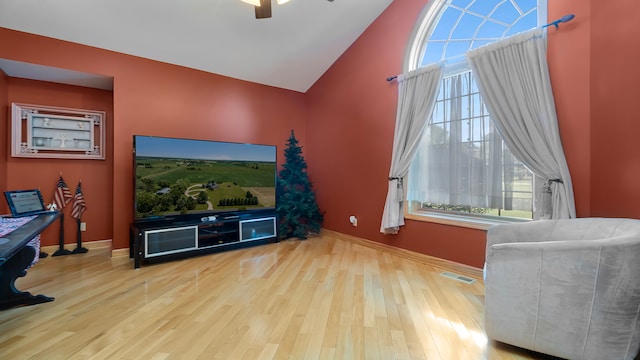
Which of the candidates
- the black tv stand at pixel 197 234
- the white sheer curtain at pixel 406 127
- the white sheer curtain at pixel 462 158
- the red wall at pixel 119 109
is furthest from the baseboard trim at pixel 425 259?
the red wall at pixel 119 109

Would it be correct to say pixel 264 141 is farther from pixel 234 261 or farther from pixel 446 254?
pixel 446 254

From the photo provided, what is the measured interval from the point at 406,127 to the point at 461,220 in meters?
1.30

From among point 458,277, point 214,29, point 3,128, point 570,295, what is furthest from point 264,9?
point 3,128

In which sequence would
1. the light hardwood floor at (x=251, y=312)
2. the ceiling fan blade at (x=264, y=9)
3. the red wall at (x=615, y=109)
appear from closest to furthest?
1. the light hardwood floor at (x=251, y=312)
2. the red wall at (x=615, y=109)
3. the ceiling fan blade at (x=264, y=9)

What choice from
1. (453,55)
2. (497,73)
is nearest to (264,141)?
(453,55)

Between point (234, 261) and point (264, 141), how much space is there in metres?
2.18

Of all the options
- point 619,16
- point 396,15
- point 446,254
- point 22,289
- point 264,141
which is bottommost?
point 22,289

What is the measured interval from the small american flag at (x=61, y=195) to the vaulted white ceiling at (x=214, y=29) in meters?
1.86

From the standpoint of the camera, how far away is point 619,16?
81.9 inches

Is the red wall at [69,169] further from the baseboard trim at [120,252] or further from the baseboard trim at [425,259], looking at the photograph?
the baseboard trim at [425,259]

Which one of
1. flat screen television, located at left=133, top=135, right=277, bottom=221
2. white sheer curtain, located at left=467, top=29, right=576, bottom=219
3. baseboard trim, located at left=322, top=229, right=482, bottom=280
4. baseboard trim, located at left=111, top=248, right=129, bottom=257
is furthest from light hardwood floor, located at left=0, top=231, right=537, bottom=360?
white sheer curtain, located at left=467, top=29, right=576, bottom=219

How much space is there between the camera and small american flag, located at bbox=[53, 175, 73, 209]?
357 centimetres

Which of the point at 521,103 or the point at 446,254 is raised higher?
the point at 521,103

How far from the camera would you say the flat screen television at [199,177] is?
328cm
